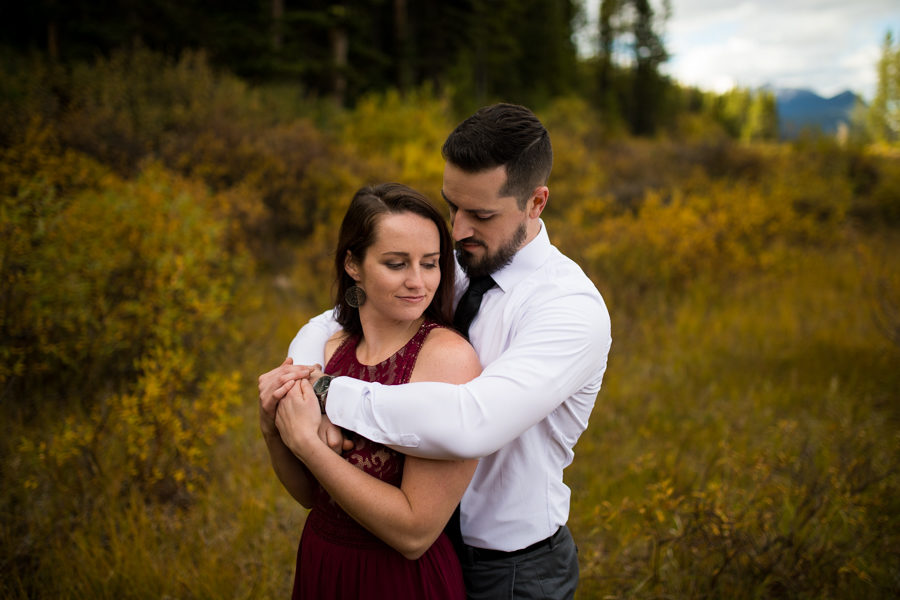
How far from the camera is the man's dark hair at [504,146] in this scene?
1.92m

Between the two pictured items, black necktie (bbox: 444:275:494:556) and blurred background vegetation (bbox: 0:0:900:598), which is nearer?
black necktie (bbox: 444:275:494:556)

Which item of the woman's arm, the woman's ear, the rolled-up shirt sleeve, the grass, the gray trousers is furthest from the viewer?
the grass

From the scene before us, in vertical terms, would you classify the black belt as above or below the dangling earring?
below

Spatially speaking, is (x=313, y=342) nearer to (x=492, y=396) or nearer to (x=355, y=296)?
(x=355, y=296)

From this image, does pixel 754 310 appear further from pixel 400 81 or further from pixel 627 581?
pixel 400 81

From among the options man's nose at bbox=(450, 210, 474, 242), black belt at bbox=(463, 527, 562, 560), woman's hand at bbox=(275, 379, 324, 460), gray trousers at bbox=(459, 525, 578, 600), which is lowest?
gray trousers at bbox=(459, 525, 578, 600)

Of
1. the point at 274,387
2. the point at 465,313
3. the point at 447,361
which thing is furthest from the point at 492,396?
the point at 274,387

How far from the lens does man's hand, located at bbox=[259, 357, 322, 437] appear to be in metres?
1.69

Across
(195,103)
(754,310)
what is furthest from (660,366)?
(195,103)

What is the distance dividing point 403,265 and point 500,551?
986 mm

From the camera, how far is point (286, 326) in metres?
6.64

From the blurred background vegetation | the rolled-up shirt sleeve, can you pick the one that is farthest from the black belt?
the blurred background vegetation

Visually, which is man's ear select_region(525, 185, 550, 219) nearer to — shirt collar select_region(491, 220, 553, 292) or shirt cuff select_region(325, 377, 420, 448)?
shirt collar select_region(491, 220, 553, 292)

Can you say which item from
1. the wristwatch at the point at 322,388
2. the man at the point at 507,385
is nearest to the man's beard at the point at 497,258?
the man at the point at 507,385
